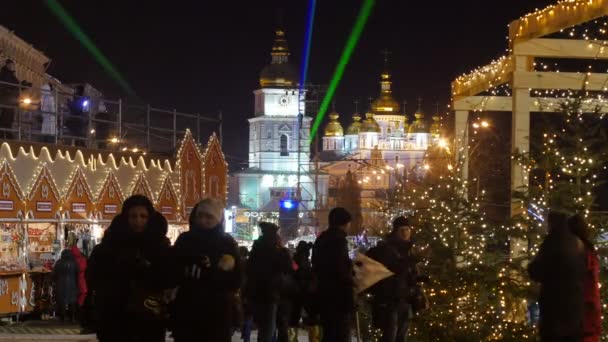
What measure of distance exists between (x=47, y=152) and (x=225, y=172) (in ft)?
28.6

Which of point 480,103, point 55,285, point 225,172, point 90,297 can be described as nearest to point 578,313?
point 90,297

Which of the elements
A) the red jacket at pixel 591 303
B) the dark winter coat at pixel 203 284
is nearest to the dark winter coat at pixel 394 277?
the red jacket at pixel 591 303

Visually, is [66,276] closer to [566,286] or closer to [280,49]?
[566,286]

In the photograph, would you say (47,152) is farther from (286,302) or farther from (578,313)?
(578,313)

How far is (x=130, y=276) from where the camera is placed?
832 centimetres

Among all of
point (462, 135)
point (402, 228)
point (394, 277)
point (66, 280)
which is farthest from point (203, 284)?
point (462, 135)

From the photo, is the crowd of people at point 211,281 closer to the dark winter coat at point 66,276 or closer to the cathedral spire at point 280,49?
the dark winter coat at point 66,276

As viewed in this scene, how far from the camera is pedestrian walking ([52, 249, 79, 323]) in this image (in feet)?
63.8

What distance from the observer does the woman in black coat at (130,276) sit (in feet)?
27.1

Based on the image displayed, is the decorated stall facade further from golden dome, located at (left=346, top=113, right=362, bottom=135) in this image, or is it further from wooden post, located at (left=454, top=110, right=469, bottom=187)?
golden dome, located at (left=346, top=113, right=362, bottom=135)

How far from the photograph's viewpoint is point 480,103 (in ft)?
76.8

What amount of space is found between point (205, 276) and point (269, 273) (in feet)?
17.3

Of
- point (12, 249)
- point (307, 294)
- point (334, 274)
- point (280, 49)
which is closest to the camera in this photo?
point (334, 274)

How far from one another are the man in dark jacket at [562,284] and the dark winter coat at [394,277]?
126 inches
